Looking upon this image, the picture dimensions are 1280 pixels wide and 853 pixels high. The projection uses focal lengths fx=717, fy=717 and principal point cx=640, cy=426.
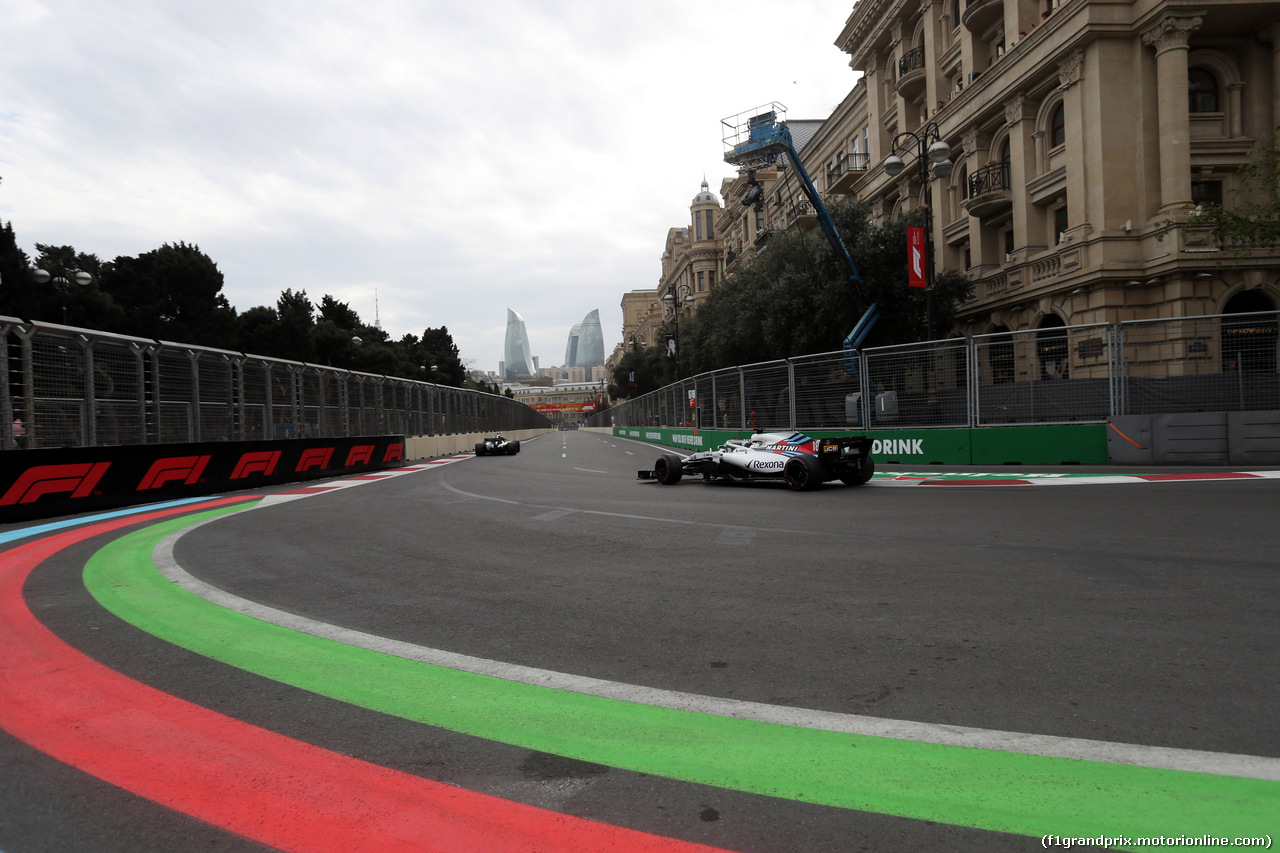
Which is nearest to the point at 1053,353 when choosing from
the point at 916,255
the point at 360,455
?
the point at 916,255

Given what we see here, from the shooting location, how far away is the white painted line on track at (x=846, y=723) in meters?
2.46

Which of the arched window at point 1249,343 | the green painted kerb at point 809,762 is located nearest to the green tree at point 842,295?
the arched window at point 1249,343

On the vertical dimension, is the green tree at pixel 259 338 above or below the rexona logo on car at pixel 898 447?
above

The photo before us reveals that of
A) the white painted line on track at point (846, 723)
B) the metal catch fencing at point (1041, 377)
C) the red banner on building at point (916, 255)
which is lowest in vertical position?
the white painted line on track at point (846, 723)

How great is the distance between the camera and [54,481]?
11078 mm

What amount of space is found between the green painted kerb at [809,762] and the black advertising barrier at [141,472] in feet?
31.4

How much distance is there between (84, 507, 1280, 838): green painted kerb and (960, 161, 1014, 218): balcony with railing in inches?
1180

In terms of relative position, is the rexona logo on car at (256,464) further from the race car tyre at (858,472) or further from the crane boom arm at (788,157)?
the crane boom arm at (788,157)

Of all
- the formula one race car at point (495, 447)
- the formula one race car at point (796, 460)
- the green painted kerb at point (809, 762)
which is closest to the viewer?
the green painted kerb at point (809, 762)

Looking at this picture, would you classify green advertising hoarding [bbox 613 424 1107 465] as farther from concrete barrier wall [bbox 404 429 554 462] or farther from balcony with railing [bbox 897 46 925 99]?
balcony with railing [bbox 897 46 925 99]

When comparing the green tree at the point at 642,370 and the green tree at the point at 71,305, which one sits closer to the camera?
the green tree at the point at 71,305

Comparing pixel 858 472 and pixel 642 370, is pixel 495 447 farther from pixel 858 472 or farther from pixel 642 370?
pixel 642 370

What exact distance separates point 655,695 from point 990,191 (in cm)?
3060

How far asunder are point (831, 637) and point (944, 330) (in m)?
29.4
